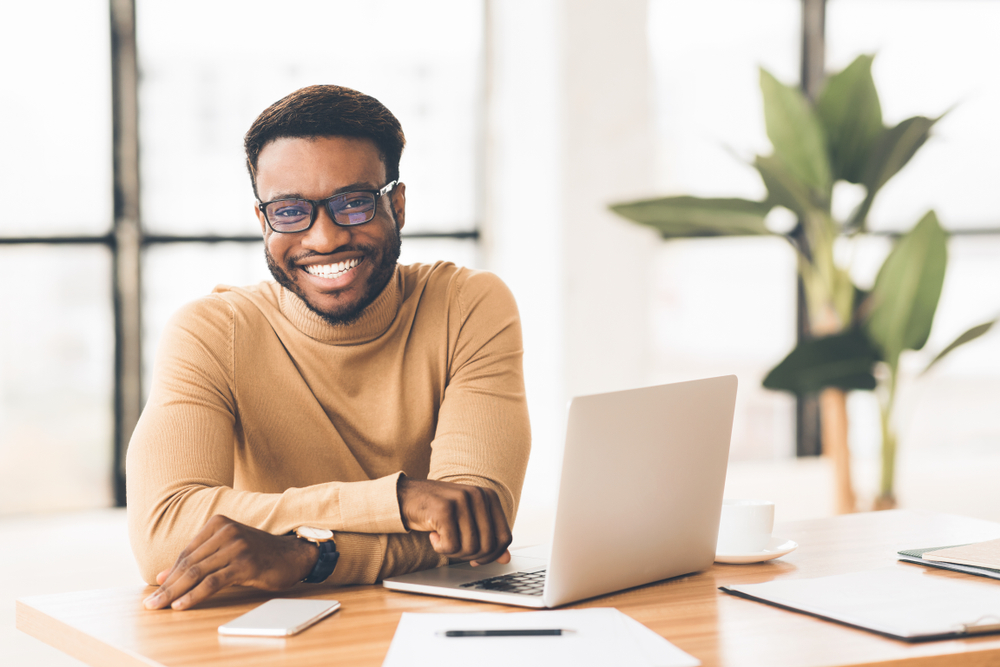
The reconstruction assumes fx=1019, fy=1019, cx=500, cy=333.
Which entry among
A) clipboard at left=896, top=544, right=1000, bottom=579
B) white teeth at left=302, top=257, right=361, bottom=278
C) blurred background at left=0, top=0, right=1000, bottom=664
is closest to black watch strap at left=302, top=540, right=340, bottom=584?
white teeth at left=302, top=257, right=361, bottom=278

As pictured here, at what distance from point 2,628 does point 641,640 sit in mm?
1859

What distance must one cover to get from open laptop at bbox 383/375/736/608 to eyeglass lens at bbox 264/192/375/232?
601mm

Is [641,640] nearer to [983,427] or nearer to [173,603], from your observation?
[173,603]

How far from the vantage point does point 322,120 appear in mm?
1641

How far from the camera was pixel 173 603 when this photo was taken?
1.21m

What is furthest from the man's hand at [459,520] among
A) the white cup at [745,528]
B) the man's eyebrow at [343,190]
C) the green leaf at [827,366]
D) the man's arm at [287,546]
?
the green leaf at [827,366]

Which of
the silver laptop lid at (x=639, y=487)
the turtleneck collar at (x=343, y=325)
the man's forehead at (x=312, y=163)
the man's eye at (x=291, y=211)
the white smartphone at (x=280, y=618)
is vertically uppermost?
the man's forehead at (x=312, y=163)

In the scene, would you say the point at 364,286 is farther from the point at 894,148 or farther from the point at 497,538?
the point at 894,148

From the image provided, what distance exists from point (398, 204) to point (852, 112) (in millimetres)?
1777

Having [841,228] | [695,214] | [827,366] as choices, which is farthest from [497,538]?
[841,228]

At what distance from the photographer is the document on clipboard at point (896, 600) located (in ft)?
3.54

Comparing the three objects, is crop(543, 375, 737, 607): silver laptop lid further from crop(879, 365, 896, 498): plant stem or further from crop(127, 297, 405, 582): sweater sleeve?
crop(879, 365, 896, 498): plant stem

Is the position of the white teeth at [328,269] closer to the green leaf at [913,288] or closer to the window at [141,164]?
the window at [141,164]

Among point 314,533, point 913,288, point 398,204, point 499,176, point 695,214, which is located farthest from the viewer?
point 499,176
